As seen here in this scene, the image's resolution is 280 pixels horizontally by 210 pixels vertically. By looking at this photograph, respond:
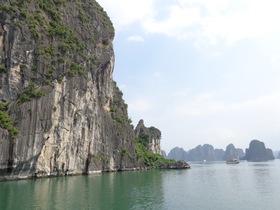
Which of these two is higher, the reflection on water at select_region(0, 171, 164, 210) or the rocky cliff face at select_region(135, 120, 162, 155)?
the rocky cliff face at select_region(135, 120, 162, 155)

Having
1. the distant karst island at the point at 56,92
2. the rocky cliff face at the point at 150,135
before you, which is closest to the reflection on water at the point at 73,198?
the distant karst island at the point at 56,92

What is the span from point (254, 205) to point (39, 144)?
32221mm

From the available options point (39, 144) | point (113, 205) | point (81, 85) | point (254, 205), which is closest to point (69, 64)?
point (81, 85)

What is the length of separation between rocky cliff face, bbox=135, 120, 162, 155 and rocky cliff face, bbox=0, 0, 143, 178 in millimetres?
41522

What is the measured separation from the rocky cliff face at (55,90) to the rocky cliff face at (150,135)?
4152cm

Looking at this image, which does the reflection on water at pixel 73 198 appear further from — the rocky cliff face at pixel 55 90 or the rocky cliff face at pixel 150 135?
the rocky cliff face at pixel 150 135

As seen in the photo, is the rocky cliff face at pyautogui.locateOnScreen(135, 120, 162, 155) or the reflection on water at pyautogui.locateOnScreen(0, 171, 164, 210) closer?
the reflection on water at pyautogui.locateOnScreen(0, 171, 164, 210)

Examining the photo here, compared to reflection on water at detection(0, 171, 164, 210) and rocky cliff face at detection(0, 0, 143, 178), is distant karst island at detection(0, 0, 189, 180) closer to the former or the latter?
rocky cliff face at detection(0, 0, 143, 178)

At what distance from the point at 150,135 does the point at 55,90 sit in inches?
2867

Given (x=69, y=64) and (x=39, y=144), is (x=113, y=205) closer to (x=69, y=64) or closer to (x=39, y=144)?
(x=39, y=144)

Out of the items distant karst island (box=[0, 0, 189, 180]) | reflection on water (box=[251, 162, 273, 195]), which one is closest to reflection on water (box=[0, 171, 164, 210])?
distant karst island (box=[0, 0, 189, 180])

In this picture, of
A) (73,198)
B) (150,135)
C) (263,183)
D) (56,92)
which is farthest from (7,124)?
(150,135)

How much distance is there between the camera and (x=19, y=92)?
48344mm

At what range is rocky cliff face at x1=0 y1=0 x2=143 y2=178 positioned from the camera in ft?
151
